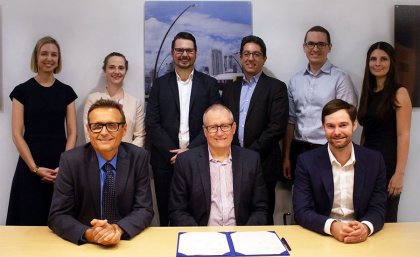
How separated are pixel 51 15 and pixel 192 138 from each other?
164 centimetres

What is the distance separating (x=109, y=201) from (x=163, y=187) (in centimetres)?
112

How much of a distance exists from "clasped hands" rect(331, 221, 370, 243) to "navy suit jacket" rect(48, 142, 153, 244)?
90 cm

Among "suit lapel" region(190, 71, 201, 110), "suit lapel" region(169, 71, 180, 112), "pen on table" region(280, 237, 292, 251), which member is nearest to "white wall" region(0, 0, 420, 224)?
"suit lapel" region(169, 71, 180, 112)

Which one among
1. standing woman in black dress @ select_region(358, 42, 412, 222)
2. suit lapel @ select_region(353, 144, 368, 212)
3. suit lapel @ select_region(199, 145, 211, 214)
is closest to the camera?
suit lapel @ select_region(353, 144, 368, 212)

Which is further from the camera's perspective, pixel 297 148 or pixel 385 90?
pixel 297 148

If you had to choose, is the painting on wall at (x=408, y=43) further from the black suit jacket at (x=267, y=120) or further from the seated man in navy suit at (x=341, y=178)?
the seated man in navy suit at (x=341, y=178)

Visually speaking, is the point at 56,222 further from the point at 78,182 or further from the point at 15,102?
the point at 15,102

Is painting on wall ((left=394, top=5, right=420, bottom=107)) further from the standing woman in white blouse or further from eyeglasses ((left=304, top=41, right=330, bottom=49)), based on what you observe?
the standing woman in white blouse

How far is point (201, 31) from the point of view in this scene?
3.54 m

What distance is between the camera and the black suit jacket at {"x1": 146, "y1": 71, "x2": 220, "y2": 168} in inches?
122

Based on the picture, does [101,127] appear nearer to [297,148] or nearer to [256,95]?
[256,95]

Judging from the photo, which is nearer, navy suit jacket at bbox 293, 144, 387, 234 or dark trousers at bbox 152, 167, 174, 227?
navy suit jacket at bbox 293, 144, 387, 234

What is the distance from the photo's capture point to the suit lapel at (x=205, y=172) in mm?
2363

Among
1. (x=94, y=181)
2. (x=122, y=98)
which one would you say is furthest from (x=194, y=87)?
(x=94, y=181)
